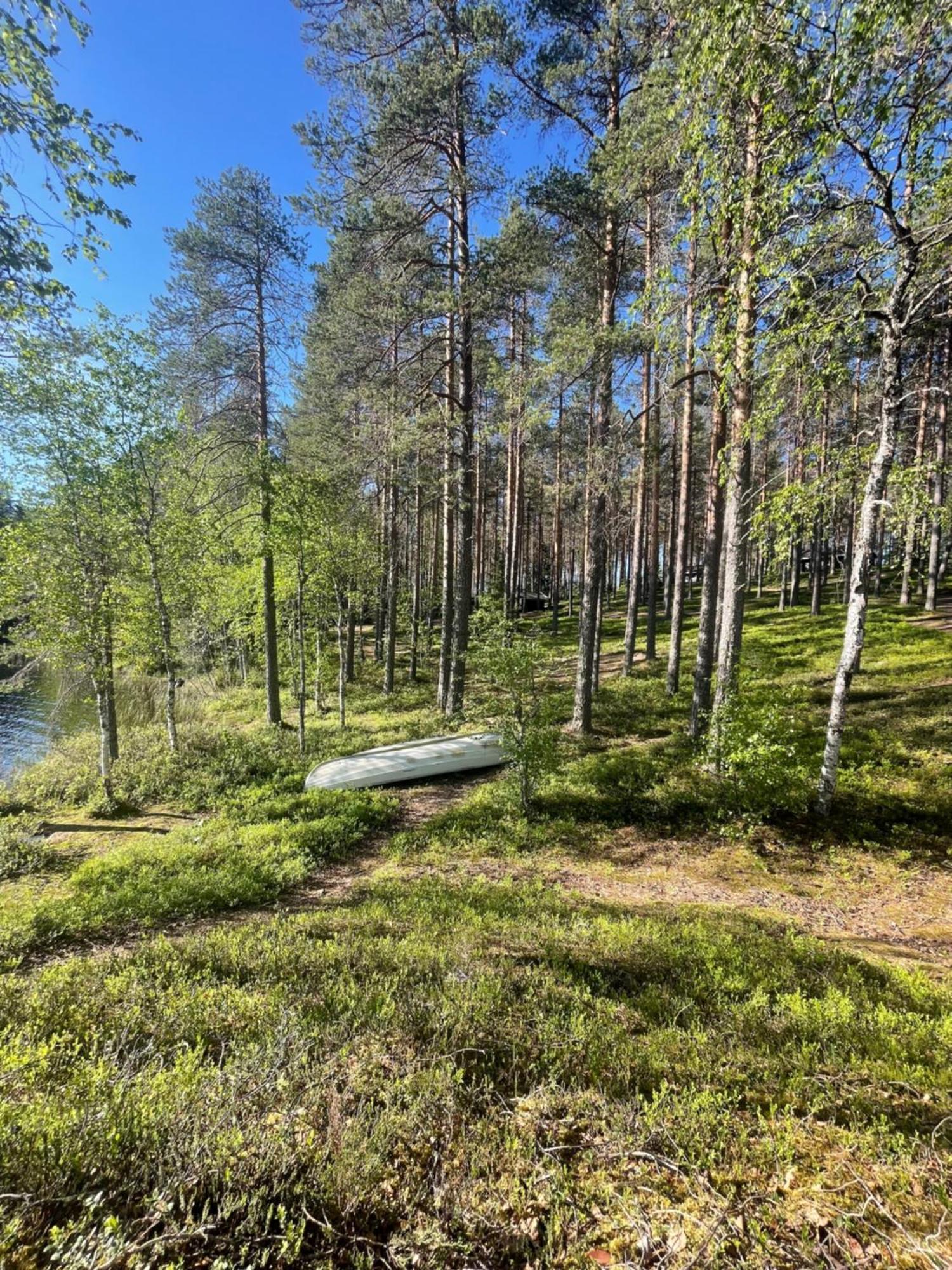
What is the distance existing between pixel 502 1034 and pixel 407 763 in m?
7.42

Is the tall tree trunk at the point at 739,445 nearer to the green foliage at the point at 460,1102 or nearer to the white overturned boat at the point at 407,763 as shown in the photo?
the white overturned boat at the point at 407,763

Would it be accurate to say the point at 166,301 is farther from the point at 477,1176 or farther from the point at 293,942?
the point at 477,1176

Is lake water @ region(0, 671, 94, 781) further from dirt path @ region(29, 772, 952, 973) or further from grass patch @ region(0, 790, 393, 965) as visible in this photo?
dirt path @ region(29, 772, 952, 973)

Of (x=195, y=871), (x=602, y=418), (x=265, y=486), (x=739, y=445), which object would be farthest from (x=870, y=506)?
(x=265, y=486)

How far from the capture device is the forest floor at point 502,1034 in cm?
199

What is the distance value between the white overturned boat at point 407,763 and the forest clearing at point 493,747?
0.10 metres

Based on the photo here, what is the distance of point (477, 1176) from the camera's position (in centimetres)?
224

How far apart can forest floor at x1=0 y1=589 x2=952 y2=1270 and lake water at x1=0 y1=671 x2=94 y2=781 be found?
790 centimetres

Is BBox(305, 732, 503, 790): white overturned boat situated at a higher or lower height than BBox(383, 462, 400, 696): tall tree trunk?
lower

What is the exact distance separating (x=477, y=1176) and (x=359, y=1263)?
616 millimetres

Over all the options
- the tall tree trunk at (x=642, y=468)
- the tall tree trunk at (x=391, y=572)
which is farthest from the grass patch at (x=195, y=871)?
the tall tree trunk at (x=642, y=468)

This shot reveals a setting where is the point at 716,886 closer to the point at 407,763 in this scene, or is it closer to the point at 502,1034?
the point at 502,1034

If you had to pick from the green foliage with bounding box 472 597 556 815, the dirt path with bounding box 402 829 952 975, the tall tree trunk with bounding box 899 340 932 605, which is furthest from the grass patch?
the tall tree trunk with bounding box 899 340 932 605

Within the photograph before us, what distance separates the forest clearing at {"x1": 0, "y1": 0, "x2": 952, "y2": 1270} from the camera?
7.25ft
